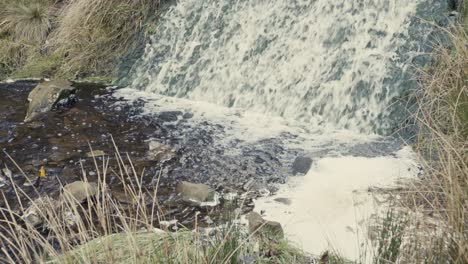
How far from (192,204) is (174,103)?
2.57 m

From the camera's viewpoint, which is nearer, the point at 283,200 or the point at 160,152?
the point at 283,200

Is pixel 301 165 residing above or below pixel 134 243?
below

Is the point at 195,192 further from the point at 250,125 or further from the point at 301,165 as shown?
the point at 250,125

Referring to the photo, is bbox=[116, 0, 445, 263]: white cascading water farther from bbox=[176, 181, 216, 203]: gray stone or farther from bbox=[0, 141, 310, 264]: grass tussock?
bbox=[0, 141, 310, 264]: grass tussock

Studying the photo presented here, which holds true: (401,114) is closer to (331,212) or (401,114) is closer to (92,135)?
(331,212)

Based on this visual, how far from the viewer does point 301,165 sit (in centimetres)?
442

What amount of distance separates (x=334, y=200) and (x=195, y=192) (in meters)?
1.06

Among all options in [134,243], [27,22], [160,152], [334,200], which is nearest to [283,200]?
[334,200]

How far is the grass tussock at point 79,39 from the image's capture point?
290 inches

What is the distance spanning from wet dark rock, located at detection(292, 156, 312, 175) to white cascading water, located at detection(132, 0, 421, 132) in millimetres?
996

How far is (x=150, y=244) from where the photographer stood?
7.08 ft

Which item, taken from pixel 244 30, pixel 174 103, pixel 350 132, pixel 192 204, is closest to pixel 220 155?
pixel 192 204

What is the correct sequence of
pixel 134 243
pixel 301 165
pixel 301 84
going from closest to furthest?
pixel 134 243 → pixel 301 165 → pixel 301 84

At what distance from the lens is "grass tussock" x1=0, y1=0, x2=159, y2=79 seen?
736 cm
